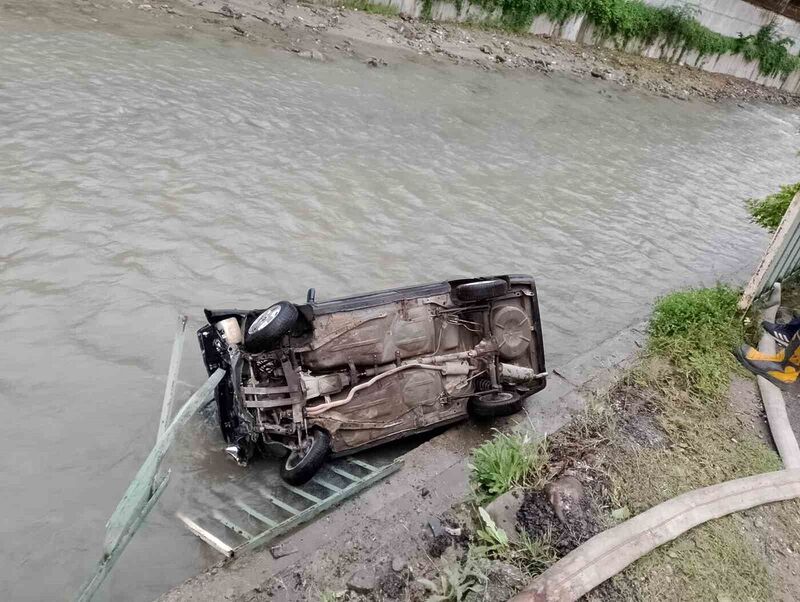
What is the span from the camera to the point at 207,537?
4.13 meters

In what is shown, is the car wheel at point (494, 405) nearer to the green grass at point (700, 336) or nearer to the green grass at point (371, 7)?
the green grass at point (700, 336)

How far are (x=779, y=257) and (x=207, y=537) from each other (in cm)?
666

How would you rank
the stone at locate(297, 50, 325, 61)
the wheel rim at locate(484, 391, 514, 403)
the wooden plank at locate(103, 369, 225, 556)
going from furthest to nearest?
1. the stone at locate(297, 50, 325, 61)
2. the wheel rim at locate(484, 391, 514, 403)
3. the wooden plank at locate(103, 369, 225, 556)

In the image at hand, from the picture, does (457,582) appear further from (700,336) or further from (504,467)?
(700,336)

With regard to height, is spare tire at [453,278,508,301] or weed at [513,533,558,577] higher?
spare tire at [453,278,508,301]

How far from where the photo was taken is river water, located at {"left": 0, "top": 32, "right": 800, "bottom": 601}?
15.7 ft

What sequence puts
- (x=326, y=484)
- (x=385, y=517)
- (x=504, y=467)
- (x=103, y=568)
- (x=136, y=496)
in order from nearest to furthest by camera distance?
(x=103, y=568) < (x=136, y=496) < (x=385, y=517) < (x=504, y=467) < (x=326, y=484)

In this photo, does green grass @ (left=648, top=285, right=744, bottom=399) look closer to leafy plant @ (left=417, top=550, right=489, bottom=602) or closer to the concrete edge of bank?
the concrete edge of bank

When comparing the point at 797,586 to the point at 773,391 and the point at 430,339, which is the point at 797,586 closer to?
the point at 773,391

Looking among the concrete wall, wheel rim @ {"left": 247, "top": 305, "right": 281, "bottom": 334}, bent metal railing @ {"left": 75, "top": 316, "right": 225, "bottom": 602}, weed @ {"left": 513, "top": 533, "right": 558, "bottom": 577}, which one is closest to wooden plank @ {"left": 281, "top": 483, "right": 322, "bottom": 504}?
bent metal railing @ {"left": 75, "top": 316, "right": 225, "bottom": 602}

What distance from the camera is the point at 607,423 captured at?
5.06 metres

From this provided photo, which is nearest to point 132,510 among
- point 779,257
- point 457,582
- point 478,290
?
point 457,582

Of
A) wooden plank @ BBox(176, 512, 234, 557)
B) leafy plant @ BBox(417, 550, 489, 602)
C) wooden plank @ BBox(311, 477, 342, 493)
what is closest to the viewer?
leafy plant @ BBox(417, 550, 489, 602)

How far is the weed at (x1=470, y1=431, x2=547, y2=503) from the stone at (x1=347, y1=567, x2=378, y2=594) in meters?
1.00
